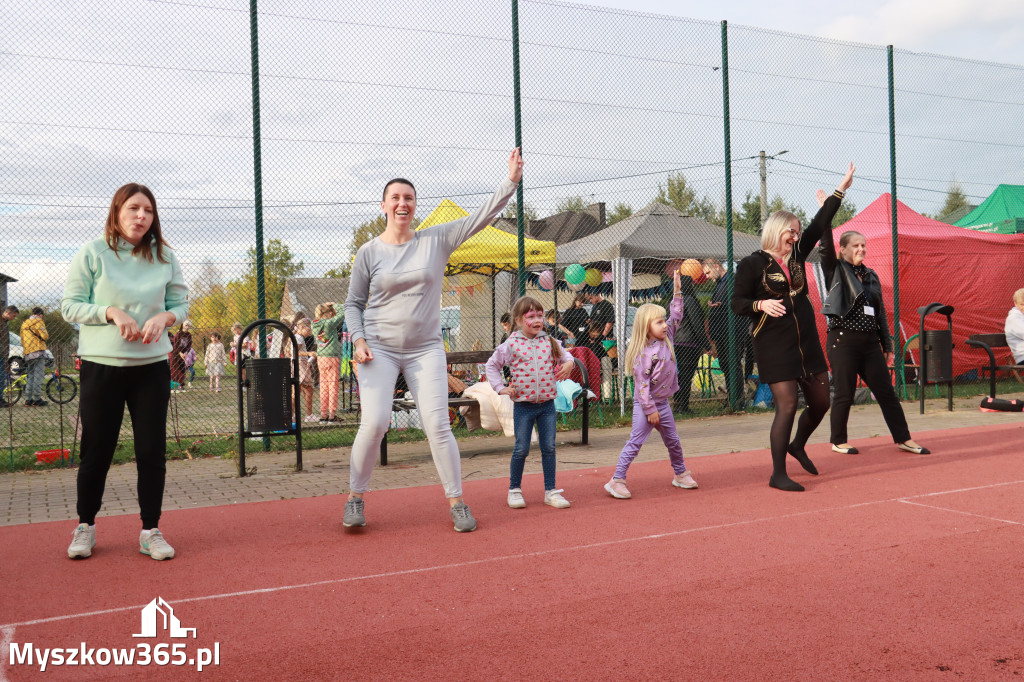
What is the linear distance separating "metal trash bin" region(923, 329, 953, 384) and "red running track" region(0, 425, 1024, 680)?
5533 mm

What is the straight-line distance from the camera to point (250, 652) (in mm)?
3455

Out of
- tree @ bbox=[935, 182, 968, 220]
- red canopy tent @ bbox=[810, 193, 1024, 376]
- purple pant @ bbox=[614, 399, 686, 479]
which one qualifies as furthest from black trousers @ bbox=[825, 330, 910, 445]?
tree @ bbox=[935, 182, 968, 220]

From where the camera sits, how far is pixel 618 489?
6.39 m

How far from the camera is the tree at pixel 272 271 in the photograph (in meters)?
9.20

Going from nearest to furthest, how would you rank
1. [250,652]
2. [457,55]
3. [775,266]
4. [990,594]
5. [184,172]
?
[250,652]
[990,594]
[775,266]
[184,172]
[457,55]

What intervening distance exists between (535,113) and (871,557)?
7410 millimetres

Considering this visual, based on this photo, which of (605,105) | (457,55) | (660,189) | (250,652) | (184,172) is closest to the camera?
(250,652)

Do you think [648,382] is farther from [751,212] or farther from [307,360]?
[307,360]

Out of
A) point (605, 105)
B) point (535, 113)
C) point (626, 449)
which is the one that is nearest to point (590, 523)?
point (626, 449)

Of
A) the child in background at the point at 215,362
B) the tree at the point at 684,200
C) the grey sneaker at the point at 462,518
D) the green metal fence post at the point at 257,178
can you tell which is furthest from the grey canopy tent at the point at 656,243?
the grey sneaker at the point at 462,518

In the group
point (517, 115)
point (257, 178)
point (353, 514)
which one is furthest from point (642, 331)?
point (517, 115)

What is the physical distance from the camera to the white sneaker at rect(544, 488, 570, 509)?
19.9ft

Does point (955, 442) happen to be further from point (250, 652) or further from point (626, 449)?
point (250, 652)

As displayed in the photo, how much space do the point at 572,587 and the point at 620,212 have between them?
9.13m
